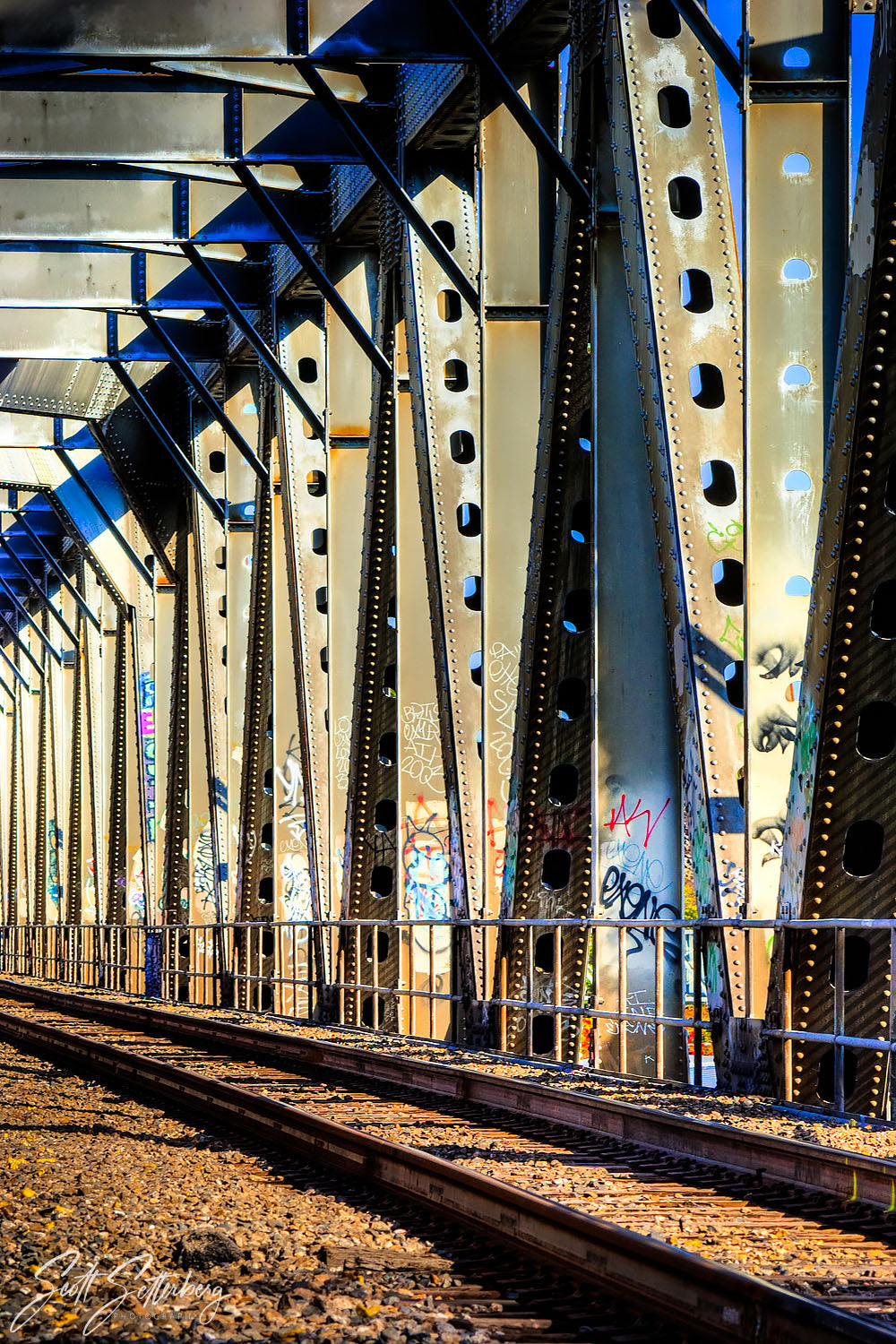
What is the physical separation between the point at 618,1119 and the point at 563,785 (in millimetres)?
4946

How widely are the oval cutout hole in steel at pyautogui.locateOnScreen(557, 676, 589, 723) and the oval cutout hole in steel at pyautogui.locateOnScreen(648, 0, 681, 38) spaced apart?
435 cm

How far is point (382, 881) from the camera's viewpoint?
19.1 m

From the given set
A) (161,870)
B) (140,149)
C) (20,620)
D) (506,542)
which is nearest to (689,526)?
(506,542)

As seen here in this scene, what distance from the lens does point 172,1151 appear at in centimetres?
935

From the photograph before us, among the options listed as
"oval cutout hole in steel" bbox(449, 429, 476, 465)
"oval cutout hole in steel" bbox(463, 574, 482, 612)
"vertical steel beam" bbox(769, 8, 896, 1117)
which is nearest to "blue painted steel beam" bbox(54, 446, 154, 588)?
"oval cutout hole in steel" bbox(449, 429, 476, 465)

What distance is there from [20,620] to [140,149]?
32.4m

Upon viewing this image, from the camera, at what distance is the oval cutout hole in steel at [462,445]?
16188 mm

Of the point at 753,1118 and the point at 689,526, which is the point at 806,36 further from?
the point at 753,1118

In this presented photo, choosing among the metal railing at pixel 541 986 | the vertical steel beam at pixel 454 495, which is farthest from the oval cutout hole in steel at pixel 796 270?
the vertical steel beam at pixel 454 495

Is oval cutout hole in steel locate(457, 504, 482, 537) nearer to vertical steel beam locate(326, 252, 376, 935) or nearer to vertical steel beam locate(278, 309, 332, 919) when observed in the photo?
vertical steel beam locate(326, 252, 376, 935)

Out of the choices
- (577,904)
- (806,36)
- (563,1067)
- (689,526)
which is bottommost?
(563,1067)

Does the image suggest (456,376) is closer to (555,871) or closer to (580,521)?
(580,521)

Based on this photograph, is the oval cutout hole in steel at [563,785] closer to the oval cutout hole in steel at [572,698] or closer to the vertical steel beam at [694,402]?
the oval cutout hole in steel at [572,698]

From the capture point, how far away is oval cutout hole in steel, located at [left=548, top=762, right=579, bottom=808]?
45.0 feet
